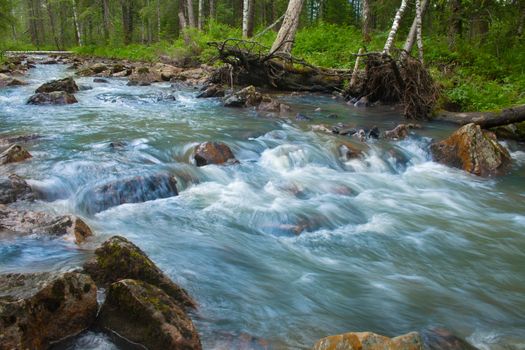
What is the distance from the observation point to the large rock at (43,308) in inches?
106

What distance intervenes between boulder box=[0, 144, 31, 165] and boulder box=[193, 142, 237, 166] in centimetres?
274

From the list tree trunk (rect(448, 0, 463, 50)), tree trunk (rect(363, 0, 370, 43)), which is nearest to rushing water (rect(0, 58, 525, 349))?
tree trunk (rect(448, 0, 463, 50))

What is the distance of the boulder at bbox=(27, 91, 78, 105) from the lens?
12.7 metres

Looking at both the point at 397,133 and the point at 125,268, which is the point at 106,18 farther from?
the point at 125,268

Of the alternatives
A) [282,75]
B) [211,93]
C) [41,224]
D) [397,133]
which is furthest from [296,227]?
[282,75]

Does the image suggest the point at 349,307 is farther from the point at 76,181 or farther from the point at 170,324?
the point at 76,181

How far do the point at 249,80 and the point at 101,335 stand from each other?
568 inches

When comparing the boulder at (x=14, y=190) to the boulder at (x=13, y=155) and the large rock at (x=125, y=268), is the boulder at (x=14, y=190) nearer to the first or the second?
the boulder at (x=13, y=155)

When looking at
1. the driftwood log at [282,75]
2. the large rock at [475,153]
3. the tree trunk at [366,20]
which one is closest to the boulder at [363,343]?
the large rock at [475,153]

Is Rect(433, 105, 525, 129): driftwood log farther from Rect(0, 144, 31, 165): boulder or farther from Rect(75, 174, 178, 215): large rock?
Rect(0, 144, 31, 165): boulder

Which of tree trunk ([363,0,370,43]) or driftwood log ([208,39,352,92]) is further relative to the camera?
tree trunk ([363,0,370,43])

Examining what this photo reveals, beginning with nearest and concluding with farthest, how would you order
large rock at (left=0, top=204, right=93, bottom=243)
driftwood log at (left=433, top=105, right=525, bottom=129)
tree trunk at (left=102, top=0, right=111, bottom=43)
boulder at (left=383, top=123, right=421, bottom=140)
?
large rock at (left=0, top=204, right=93, bottom=243) → driftwood log at (left=433, top=105, right=525, bottom=129) → boulder at (left=383, top=123, right=421, bottom=140) → tree trunk at (left=102, top=0, right=111, bottom=43)

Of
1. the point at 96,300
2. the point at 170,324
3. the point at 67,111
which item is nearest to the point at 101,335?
the point at 96,300

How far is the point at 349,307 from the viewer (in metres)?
4.32
